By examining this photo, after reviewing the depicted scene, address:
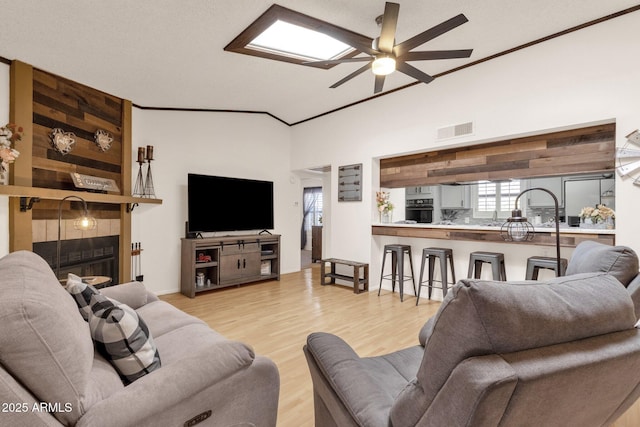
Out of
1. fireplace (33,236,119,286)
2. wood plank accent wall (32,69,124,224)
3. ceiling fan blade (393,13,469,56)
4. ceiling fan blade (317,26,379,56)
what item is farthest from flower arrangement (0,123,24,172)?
ceiling fan blade (393,13,469,56)

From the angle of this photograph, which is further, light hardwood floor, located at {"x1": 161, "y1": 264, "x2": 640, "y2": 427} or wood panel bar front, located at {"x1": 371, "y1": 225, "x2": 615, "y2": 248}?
wood panel bar front, located at {"x1": 371, "y1": 225, "x2": 615, "y2": 248}

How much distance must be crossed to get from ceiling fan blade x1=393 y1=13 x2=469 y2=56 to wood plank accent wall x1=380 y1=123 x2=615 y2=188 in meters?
1.89

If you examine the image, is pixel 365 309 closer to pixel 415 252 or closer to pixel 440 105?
pixel 415 252

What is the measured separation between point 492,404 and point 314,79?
4057 millimetres

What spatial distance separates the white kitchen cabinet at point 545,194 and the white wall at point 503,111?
1.98 metres

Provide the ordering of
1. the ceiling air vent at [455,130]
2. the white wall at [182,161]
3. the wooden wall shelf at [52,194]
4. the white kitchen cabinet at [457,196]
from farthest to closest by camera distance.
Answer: the white kitchen cabinet at [457,196] < the white wall at [182,161] < the ceiling air vent at [455,130] < the wooden wall shelf at [52,194]

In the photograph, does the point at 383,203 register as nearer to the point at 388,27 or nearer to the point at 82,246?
the point at 388,27

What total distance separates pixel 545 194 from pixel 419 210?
1.99 m

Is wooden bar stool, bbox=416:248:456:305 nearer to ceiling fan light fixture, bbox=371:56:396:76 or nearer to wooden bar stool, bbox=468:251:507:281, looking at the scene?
wooden bar stool, bbox=468:251:507:281

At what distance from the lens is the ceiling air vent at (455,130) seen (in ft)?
12.4

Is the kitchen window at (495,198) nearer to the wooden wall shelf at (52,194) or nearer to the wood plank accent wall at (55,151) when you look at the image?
the wooden wall shelf at (52,194)

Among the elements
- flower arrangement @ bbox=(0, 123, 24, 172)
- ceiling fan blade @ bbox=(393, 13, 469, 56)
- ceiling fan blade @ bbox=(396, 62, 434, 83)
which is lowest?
flower arrangement @ bbox=(0, 123, 24, 172)

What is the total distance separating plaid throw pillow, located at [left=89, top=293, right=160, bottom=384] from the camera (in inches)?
48.1

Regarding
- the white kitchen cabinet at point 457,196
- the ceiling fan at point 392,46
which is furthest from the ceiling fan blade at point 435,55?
the white kitchen cabinet at point 457,196
